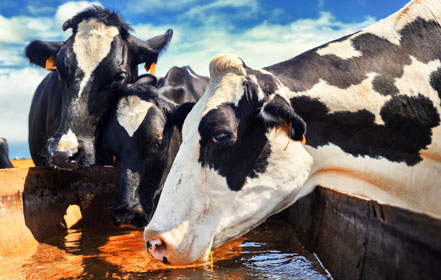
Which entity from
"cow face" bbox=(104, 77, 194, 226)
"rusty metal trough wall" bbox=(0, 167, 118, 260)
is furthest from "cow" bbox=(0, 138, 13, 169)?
"cow face" bbox=(104, 77, 194, 226)

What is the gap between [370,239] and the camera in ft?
5.92

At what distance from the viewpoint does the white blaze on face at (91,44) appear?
4070mm

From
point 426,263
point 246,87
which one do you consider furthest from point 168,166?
point 426,263

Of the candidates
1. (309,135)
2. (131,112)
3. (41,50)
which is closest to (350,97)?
(309,135)

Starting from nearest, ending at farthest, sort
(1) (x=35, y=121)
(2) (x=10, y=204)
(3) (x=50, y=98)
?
(2) (x=10, y=204) < (3) (x=50, y=98) < (1) (x=35, y=121)

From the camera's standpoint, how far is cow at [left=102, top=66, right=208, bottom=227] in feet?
11.4

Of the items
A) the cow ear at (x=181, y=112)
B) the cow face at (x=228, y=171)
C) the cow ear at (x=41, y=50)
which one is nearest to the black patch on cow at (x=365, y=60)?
the cow face at (x=228, y=171)

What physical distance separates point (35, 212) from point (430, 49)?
320 cm

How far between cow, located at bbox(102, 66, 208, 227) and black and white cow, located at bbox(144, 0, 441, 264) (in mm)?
1063

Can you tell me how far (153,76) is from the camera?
4676 millimetres

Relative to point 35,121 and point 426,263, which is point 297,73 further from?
point 35,121

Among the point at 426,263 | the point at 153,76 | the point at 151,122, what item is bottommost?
the point at 426,263

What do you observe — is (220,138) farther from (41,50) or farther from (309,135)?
(41,50)

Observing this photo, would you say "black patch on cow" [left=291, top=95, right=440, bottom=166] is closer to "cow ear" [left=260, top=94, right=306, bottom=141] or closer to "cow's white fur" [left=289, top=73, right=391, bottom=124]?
"cow's white fur" [left=289, top=73, right=391, bottom=124]
